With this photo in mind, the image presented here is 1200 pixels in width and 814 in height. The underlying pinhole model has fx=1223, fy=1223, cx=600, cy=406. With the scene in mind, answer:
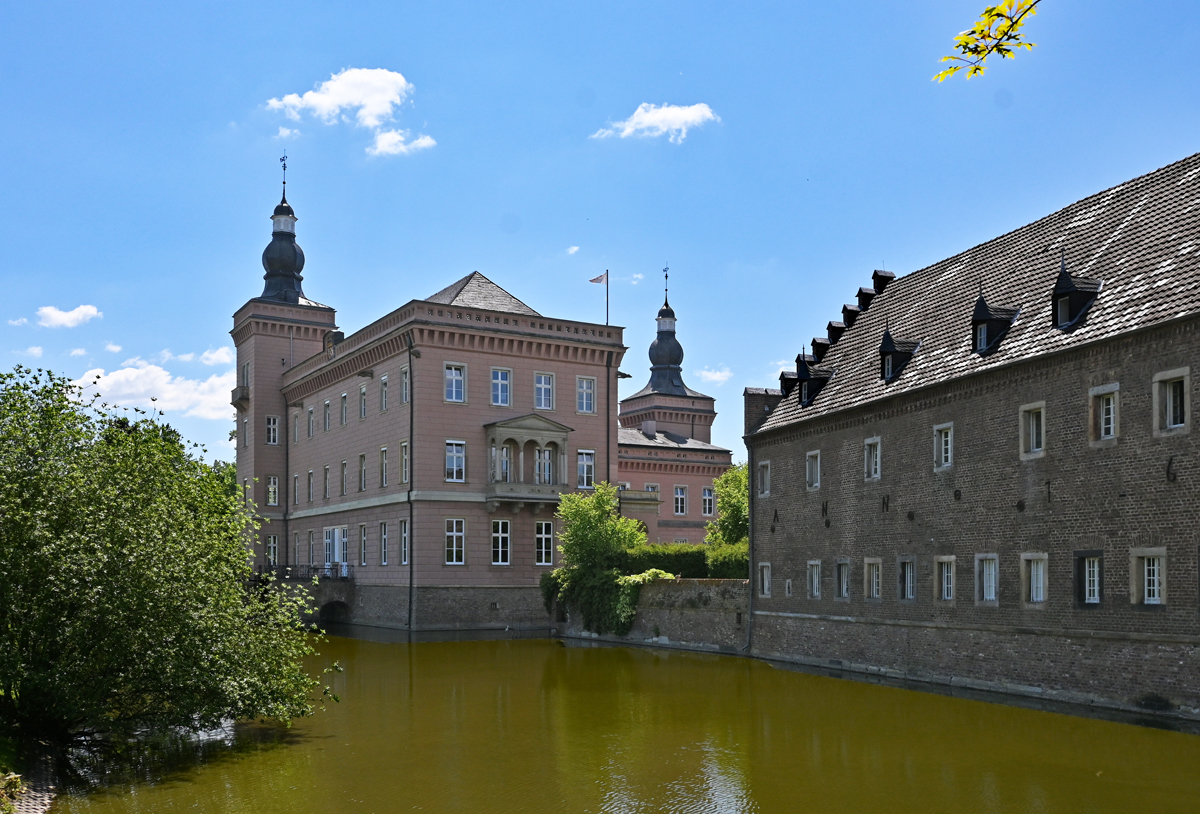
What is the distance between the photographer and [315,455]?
193 feet

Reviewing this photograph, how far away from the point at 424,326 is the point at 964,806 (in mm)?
35462

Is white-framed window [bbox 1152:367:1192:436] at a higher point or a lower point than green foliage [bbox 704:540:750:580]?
higher

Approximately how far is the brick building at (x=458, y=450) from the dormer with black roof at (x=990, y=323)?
25.6m

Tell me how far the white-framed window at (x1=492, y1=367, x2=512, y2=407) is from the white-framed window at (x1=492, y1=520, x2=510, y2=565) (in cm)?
486

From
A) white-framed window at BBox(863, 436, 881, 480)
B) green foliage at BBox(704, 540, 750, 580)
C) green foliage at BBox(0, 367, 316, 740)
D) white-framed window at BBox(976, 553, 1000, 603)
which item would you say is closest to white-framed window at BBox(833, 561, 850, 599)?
white-framed window at BBox(863, 436, 881, 480)

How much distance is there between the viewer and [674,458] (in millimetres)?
77500

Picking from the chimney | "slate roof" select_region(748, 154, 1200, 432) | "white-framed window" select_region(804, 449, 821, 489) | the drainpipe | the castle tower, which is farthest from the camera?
the castle tower

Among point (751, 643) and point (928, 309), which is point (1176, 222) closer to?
point (928, 309)

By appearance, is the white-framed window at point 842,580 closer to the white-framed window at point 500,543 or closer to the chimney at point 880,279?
the chimney at point 880,279

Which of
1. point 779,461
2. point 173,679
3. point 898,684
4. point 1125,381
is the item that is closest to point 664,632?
point 779,461

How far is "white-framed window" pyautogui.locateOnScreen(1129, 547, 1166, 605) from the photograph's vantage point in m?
21.5

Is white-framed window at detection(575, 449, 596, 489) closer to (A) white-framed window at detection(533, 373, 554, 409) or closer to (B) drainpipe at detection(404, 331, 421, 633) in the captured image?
(A) white-framed window at detection(533, 373, 554, 409)

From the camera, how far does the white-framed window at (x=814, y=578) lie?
3247cm

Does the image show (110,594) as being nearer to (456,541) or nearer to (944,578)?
(944,578)
